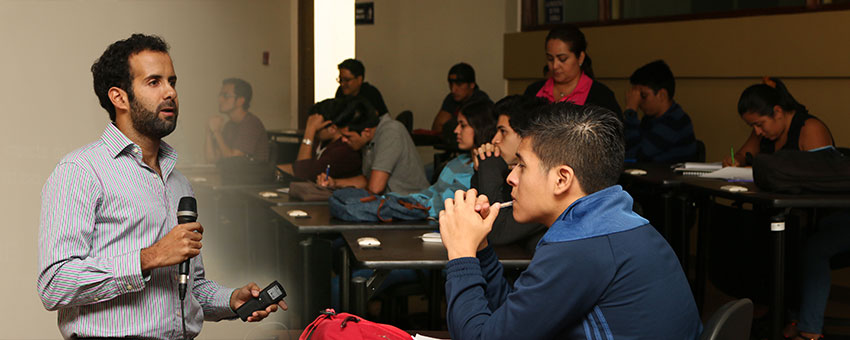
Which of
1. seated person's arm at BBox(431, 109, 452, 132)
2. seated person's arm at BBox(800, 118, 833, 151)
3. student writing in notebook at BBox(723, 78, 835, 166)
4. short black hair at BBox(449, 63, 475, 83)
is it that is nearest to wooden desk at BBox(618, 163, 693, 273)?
student writing in notebook at BBox(723, 78, 835, 166)

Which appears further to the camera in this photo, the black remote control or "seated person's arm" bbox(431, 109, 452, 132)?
"seated person's arm" bbox(431, 109, 452, 132)

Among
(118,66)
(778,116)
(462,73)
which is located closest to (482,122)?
(778,116)

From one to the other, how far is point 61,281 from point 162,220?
0.96ft

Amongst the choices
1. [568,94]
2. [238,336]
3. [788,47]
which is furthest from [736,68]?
[238,336]

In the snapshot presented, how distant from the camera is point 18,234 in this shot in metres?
2.74

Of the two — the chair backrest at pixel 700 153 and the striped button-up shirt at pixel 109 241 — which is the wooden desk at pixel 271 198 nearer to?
the striped button-up shirt at pixel 109 241

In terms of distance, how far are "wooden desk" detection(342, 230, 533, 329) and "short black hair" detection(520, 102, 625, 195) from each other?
1.12 m

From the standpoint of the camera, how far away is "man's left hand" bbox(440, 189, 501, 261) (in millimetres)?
1612

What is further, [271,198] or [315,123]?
[315,123]

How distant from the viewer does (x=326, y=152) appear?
4902mm

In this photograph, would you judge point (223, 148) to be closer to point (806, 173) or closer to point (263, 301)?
point (263, 301)

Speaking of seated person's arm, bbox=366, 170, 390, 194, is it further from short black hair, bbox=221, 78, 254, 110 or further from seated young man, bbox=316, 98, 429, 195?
short black hair, bbox=221, 78, 254, 110

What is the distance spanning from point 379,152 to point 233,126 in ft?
3.56

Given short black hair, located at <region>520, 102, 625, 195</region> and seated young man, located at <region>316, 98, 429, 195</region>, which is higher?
short black hair, located at <region>520, 102, 625, 195</region>
